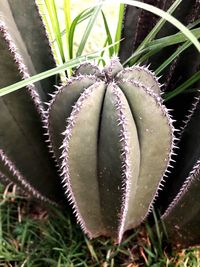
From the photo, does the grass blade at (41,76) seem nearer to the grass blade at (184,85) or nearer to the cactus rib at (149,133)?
the cactus rib at (149,133)

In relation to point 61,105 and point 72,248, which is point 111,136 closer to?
point 61,105

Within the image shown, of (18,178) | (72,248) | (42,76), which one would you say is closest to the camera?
(42,76)

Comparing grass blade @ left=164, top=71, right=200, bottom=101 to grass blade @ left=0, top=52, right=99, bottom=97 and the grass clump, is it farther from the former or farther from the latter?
the grass clump

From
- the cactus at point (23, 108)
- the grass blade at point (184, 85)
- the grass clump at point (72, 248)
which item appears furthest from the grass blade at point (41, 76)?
the grass clump at point (72, 248)

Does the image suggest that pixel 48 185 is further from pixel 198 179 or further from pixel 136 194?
pixel 198 179

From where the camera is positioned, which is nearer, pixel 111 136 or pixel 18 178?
pixel 111 136

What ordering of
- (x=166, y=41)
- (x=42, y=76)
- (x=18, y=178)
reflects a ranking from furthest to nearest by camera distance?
(x=18, y=178) → (x=166, y=41) → (x=42, y=76)

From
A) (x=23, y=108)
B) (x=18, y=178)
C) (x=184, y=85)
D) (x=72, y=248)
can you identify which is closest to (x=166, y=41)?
(x=184, y=85)

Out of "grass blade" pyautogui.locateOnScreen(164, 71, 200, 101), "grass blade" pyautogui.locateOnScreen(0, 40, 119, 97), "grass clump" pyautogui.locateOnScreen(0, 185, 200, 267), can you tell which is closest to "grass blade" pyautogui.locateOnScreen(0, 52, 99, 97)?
Result: "grass blade" pyautogui.locateOnScreen(0, 40, 119, 97)
